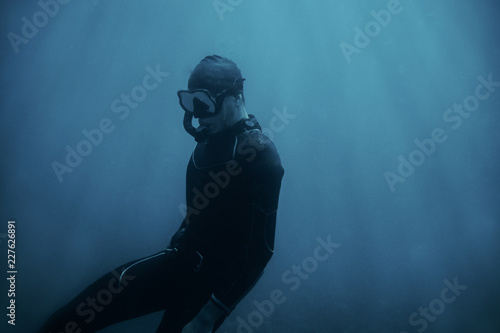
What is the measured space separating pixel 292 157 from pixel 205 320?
1769 mm

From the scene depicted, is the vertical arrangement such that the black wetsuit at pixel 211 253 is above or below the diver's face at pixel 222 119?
below

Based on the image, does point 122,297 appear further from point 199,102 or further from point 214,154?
point 199,102

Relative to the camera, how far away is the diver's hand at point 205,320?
125 cm

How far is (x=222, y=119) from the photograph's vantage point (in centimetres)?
150

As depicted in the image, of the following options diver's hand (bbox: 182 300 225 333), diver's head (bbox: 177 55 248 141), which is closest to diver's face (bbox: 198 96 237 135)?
diver's head (bbox: 177 55 248 141)

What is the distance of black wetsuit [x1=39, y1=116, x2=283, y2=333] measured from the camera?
52.0 inches

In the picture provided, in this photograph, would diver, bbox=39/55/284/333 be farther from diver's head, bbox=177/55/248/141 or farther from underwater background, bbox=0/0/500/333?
underwater background, bbox=0/0/500/333

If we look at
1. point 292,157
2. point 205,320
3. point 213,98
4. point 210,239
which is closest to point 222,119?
point 213,98

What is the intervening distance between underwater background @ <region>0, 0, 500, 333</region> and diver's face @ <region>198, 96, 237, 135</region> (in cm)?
110

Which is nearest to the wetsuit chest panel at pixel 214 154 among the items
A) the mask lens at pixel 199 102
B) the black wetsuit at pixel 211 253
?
the black wetsuit at pixel 211 253

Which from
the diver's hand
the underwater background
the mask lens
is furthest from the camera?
the underwater background

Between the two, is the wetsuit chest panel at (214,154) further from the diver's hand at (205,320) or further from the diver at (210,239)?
the diver's hand at (205,320)

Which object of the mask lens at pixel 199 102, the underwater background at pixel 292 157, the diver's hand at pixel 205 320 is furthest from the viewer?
the underwater background at pixel 292 157

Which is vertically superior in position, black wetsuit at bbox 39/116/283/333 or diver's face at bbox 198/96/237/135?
diver's face at bbox 198/96/237/135
